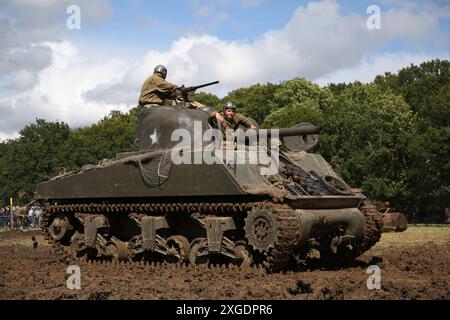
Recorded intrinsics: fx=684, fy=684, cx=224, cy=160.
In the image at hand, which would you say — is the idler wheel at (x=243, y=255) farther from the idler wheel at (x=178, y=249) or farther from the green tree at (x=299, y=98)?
the green tree at (x=299, y=98)

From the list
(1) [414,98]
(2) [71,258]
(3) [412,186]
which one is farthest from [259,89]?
(2) [71,258]

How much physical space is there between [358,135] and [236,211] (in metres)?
30.7

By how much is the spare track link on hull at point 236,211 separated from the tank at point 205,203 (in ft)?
0.07

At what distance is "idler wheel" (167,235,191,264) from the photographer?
1351 centimetres

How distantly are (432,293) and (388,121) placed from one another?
3864 cm

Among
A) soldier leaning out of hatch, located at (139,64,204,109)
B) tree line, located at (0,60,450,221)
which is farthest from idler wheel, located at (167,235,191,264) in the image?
tree line, located at (0,60,450,221)

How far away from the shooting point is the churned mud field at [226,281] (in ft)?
31.9

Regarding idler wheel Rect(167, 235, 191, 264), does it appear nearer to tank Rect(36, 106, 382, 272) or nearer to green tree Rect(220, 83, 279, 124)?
tank Rect(36, 106, 382, 272)

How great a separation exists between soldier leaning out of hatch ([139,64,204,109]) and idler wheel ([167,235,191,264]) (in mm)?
3425

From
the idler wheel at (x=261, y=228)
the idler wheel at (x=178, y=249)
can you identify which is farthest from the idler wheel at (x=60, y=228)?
the idler wheel at (x=261, y=228)

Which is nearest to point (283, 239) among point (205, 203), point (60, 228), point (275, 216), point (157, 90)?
point (275, 216)
